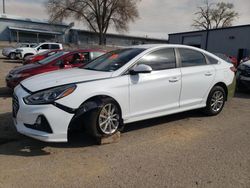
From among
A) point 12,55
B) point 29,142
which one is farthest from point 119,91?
point 12,55

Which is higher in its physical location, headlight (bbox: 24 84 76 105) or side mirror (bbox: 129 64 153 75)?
side mirror (bbox: 129 64 153 75)

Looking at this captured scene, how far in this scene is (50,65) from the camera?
866 cm

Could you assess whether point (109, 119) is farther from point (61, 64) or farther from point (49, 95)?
point (61, 64)

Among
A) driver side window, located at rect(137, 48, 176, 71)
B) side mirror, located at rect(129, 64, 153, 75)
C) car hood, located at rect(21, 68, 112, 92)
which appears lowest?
car hood, located at rect(21, 68, 112, 92)

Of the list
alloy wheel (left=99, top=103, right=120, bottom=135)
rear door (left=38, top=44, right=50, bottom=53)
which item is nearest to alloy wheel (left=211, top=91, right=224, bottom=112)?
alloy wheel (left=99, top=103, right=120, bottom=135)

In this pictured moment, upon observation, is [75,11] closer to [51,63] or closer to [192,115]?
[51,63]

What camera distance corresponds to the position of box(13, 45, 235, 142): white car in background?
4.17 meters

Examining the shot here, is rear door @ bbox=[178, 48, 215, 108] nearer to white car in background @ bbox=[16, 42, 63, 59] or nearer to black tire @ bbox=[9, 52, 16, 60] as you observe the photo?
white car in background @ bbox=[16, 42, 63, 59]

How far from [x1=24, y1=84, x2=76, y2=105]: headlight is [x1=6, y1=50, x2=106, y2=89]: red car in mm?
4130

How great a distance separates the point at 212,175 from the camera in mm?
3646

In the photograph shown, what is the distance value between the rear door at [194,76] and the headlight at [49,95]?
2429mm

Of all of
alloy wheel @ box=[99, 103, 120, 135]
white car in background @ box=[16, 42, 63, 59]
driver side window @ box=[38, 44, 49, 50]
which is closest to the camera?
alloy wheel @ box=[99, 103, 120, 135]

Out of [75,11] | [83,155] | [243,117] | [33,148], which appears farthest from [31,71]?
[75,11]

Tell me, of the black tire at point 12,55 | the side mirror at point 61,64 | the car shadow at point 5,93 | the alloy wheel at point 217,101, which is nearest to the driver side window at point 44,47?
the black tire at point 12,55
